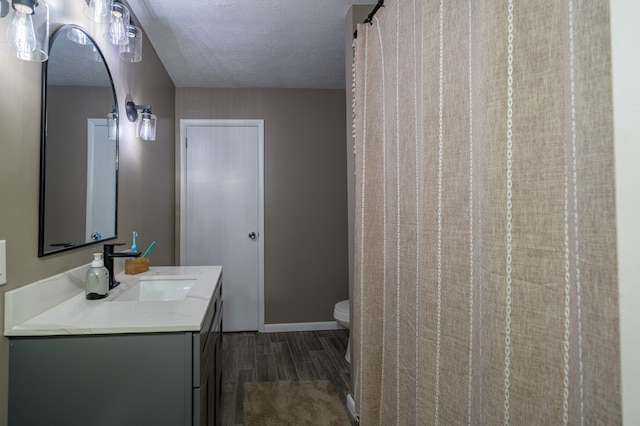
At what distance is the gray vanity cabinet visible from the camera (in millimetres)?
940

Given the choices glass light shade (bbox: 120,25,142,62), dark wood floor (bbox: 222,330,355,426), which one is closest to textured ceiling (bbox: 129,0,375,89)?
Answer: glass light shade (bbox: 120,25,142,62)

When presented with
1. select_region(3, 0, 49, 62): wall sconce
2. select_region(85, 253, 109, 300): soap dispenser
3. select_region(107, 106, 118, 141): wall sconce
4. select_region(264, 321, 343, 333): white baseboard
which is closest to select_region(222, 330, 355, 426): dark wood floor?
select_region(264, 321, 343, 333): white baseboard

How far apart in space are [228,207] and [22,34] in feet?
8.01

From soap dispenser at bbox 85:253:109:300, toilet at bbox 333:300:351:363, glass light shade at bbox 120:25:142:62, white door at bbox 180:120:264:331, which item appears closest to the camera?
soap dispenser at bbox 85:253:109:300

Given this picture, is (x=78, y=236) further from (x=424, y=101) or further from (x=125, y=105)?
(x=424, y=101)

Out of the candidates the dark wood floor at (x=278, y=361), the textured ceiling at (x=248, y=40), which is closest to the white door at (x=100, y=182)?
the textured ceiling at (x=248, y=40)

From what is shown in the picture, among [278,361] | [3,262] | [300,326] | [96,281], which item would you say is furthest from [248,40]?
[300,326]

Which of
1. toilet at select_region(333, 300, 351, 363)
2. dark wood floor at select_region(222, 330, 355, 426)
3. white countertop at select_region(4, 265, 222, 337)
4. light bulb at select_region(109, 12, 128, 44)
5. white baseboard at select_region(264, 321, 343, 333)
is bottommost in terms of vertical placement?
dark wood floor at select_region(222, 330, 355, 426)

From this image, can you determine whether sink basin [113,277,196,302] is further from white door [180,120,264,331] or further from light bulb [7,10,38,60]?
white door [180,120,264,331]

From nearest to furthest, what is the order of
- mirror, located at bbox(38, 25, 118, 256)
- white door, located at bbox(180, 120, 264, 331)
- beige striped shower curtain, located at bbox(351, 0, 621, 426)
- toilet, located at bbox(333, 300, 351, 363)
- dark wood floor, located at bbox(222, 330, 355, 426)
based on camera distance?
1. beige striped shower curtain, located at bbox(351, 0, 621, 426)
2. mirror, located at bbox(38, 25, 118, 256)
3. dark wood floor, located at bbox(222, 330, 355, 426)
4. toilet, located at bbox(333, 300, 351, 363)
5. white door, located at bbox(180, 120, 264, 331)

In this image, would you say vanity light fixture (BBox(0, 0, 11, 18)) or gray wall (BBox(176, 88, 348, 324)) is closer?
vanity light fixture (BBox(0, 0, 11, 18))

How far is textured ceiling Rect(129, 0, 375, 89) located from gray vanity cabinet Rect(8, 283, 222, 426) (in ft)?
6.27

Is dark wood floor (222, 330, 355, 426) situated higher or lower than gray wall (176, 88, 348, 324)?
lower

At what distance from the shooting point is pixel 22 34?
3.02ft
